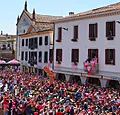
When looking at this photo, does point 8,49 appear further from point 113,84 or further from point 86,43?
point 113,84

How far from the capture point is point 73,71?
28.8 meters

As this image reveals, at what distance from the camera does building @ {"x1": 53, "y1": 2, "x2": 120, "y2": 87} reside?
2408cm

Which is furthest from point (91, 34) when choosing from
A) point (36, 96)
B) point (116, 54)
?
point (36, 96)

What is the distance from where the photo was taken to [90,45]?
2661cm

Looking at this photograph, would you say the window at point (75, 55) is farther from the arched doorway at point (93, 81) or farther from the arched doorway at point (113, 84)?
the arched doorway at point (113, 84)

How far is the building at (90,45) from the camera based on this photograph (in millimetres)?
24078

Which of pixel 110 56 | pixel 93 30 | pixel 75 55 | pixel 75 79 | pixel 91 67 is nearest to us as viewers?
pixel 110 56

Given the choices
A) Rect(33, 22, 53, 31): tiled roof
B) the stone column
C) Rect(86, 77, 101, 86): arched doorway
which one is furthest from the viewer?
Rect(33, 22, 53, 31): tiled roof

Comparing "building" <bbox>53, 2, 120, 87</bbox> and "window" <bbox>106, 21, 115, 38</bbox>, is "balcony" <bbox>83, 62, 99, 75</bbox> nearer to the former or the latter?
"building" <bbox>53, 2, 120, 87</bbox>

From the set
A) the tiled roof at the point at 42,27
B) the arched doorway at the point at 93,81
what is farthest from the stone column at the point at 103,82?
the tiled roof at the point at 42,27

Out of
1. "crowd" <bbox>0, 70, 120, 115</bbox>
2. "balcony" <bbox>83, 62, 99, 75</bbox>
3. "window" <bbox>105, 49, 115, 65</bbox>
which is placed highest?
"window" <bbox>105, 49, 115, 65</bbox>

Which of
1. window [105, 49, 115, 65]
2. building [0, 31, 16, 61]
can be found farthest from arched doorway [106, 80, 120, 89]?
building [0, 31, 16, 61]

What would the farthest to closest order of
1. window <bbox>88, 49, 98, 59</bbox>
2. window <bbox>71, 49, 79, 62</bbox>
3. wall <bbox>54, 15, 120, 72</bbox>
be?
window <bbox>71, 49, 79, 62</bbox> → window <bbox>88, 49, 98, 59</bbox> → wall <bbox>54, 15, 120, 72</bbox>

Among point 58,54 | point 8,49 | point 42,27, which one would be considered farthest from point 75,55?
point 8,49
